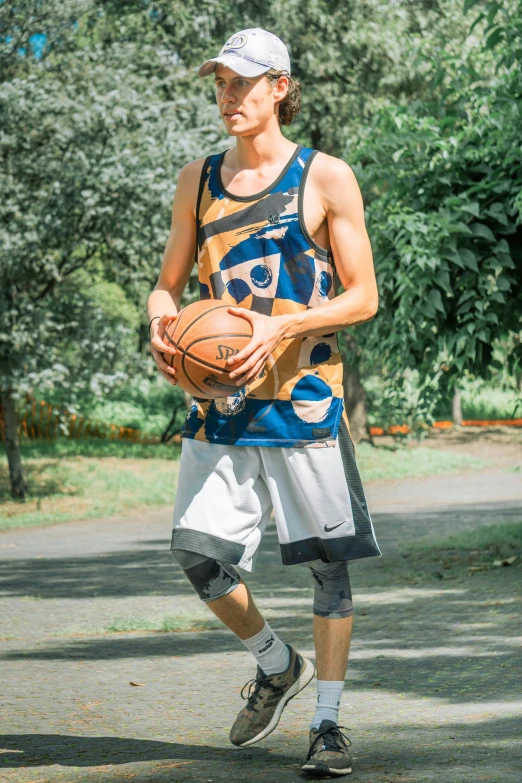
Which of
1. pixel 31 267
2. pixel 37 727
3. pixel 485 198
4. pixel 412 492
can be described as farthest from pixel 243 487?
pixel 412 492

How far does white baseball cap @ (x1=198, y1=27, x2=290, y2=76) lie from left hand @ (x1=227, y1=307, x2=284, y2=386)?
85cm

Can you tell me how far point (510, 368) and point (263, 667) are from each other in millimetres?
5440

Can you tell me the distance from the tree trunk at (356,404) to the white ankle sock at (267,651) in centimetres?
2022

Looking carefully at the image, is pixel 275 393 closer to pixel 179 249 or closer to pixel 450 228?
pixel 179 249

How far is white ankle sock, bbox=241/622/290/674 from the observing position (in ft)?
13.5

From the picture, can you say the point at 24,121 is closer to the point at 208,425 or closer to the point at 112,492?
the point at 112,492

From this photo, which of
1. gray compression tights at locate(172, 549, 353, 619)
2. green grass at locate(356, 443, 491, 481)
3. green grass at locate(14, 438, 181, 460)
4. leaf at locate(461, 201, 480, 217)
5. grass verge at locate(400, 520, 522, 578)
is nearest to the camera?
gray compression tights at locate(172, 549, 353, 619)

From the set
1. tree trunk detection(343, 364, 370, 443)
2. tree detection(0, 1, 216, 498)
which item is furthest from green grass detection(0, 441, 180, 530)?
tree trunk detection(343, 364, 370, 443)

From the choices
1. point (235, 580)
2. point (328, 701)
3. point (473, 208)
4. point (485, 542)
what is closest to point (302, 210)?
point (235, 580)

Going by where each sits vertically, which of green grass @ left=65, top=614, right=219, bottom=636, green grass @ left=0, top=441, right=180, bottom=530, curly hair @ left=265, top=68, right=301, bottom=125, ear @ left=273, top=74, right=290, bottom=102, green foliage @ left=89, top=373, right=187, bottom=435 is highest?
ear @ left=273, top=74, right=290, bottom=102

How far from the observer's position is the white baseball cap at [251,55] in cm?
391

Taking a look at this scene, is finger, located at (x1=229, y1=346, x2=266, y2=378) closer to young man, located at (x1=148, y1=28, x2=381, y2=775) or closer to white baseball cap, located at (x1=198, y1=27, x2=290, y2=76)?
young man, located at (x1=148, y1=28, x2=381, y2=775)

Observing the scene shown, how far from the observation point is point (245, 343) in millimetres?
3730

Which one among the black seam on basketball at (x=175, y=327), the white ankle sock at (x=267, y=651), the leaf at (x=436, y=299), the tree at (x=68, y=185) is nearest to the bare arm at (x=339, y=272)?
the black seam on basketball at (x=175, y=327)
